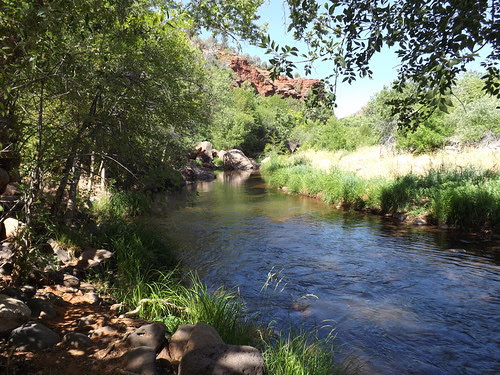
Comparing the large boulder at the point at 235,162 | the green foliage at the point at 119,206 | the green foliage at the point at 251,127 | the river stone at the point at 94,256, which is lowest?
the river stone at the point at 94,256

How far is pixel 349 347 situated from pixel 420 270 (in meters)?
3.98

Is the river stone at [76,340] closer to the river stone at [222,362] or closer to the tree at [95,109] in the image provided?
the river stone at [222,362]

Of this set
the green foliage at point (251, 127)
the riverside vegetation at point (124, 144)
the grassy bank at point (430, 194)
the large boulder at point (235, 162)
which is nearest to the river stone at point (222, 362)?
the riverside vegetation at point (124, 144)

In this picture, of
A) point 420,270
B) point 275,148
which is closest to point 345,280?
point 420,270

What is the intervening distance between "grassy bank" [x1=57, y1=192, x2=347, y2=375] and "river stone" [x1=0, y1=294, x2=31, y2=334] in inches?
51.3

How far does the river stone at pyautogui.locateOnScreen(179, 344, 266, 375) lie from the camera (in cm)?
309

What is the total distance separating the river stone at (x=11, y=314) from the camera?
3.52m

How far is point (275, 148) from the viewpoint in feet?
155

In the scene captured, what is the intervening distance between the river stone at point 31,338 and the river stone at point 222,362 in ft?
4.48

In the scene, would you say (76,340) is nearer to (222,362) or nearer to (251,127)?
(222,362)

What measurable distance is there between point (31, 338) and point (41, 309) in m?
0.83

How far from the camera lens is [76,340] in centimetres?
366

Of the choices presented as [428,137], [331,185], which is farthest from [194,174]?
[428,137]

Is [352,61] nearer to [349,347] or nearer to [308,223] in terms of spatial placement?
[349,347]
